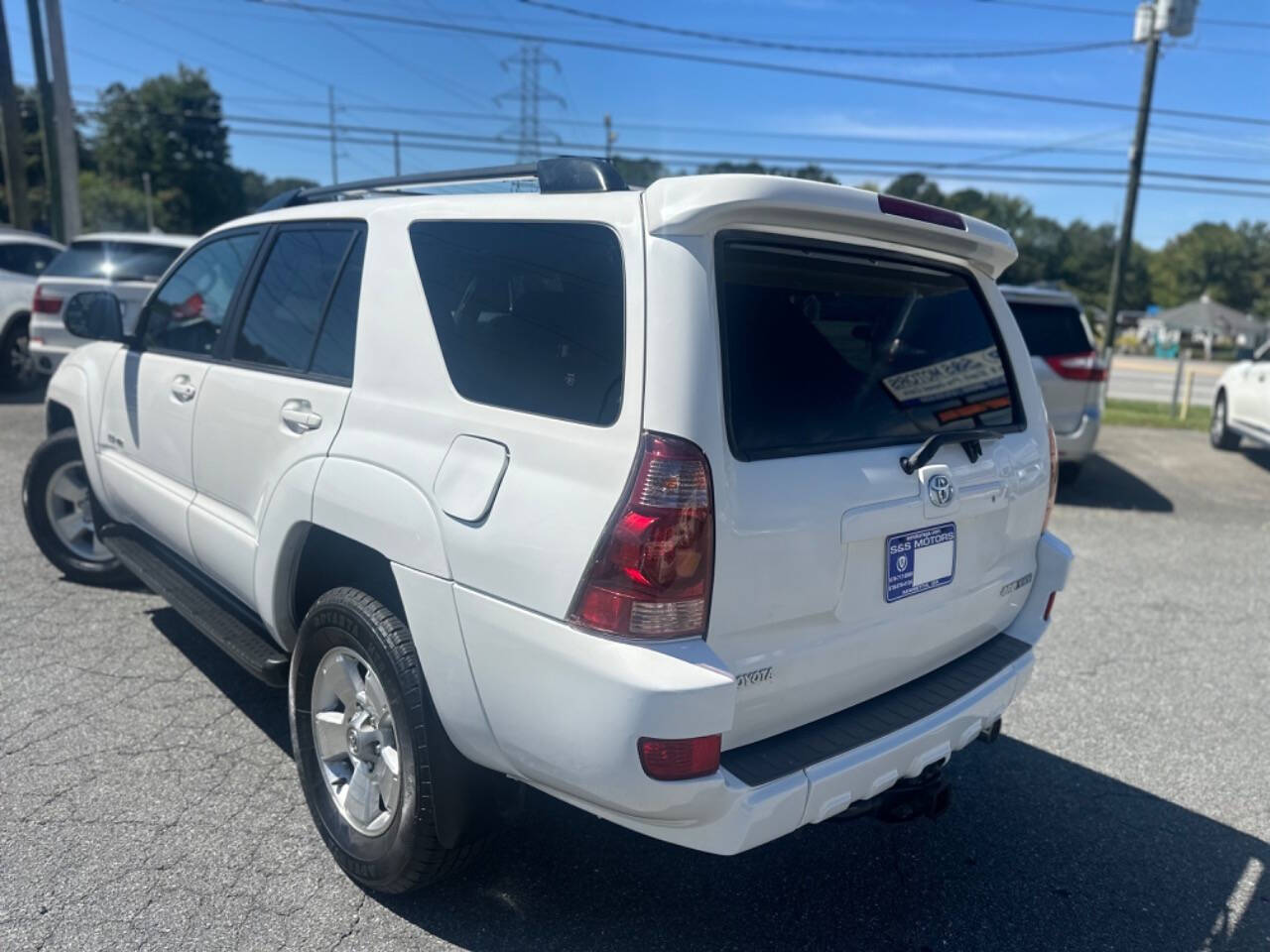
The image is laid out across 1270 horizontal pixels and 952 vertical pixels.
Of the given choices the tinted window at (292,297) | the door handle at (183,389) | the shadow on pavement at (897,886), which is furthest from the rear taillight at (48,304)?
the shadow on pavement at (897,886)

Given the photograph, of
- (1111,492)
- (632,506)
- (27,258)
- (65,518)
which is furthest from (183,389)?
(27,258)

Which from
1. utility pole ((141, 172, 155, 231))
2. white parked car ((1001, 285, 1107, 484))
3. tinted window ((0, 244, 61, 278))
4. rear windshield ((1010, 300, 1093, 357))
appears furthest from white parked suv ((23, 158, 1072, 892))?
utility pole ((141, 172, 155, 231))

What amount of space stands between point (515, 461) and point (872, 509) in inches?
34.6

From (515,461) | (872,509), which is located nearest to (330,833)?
(515,461)

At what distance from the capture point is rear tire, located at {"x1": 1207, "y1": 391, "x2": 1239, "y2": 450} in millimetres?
11375

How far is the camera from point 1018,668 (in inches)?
112

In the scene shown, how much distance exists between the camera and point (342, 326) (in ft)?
9.50

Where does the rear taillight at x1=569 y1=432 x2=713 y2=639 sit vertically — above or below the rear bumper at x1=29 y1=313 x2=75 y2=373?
above

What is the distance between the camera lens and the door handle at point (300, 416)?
2863mm

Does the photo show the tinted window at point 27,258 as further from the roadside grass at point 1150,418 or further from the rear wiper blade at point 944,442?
the roadside grass at point 1150,418

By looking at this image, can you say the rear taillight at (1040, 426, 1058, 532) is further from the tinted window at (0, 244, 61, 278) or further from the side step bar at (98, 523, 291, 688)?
the tinted window at (0, 244, 61, 278)

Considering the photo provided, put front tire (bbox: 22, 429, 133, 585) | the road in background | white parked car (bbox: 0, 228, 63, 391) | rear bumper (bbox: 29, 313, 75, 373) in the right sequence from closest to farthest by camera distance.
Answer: front tire (bbox: 22, 429, 133, 585), rear bumper (bbox: 29, 313, 75, 373), white parked car (bbox: 0, 228, 63, 391), the road in background

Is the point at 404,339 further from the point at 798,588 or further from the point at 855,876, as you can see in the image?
the point at 855,876

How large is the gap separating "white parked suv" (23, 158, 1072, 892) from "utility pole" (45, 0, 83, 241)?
17925 millimetres
